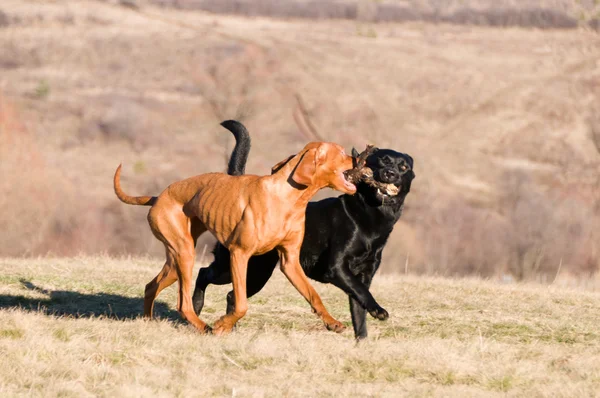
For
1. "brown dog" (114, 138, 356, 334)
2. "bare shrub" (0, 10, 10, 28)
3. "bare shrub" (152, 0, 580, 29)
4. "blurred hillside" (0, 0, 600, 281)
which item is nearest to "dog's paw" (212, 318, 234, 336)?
"brown dog" (114, 138, 356, 334)

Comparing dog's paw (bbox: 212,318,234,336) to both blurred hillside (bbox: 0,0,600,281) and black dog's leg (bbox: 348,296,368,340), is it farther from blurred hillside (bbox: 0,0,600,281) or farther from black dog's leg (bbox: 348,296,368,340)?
blurred hillside (bbox: 0,0,600,281)

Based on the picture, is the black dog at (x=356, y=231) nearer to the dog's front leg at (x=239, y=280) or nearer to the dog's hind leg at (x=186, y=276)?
the dog's hind leg at (x=186, y=276)

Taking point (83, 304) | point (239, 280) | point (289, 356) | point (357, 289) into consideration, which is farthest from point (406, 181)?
point (83, 304)

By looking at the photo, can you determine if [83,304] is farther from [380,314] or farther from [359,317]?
[380,314]

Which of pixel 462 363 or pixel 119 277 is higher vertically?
pixel 462 363

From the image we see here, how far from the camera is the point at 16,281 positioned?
10.5m

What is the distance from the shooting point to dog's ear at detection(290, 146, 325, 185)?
7.07 m

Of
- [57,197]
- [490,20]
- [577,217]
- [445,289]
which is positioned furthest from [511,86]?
[445,289]

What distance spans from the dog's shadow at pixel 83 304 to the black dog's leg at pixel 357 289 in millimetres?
1852

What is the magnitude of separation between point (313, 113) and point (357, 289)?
119 feet

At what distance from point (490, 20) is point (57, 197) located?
30019 mm

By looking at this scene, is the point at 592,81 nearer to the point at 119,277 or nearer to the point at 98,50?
the point at 98,50

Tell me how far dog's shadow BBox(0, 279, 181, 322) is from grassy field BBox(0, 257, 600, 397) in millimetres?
29

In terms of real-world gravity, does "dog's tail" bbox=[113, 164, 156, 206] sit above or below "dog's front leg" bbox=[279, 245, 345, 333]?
above
